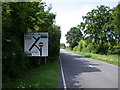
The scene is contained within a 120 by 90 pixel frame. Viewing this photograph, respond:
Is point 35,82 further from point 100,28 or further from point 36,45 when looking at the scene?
point 100,28

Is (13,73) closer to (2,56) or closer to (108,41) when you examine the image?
(2,56)

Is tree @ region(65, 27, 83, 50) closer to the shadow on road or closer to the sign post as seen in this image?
the shadow on road

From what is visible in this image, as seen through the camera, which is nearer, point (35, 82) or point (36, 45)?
point (35, 82)

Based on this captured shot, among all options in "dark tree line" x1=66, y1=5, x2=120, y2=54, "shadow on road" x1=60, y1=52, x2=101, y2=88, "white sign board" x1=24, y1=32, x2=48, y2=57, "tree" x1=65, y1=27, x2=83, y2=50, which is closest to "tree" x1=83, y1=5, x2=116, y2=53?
"dark tree line" x1=66, y1=5, x2=120, y2=54

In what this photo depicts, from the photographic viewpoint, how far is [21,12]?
799 centimetres

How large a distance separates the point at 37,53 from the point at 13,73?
4.14 meters

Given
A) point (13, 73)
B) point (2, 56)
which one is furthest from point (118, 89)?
point (2, 56)

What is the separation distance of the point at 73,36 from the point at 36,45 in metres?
71.5

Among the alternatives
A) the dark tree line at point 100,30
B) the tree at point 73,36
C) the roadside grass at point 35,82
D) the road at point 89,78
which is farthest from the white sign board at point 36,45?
the tree at point 73,36

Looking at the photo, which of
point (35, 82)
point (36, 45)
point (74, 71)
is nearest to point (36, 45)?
point (36, 45)

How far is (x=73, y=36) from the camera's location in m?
81.5

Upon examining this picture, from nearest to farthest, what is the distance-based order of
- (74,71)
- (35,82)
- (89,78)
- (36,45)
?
(35,82)
(89,78)
(36,45)
(74,71)

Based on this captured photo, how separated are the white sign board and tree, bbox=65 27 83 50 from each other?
6845 centimetres

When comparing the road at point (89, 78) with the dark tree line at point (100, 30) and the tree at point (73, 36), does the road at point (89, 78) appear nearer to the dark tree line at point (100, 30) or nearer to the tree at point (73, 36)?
the dark tree line at point (100, 30)
